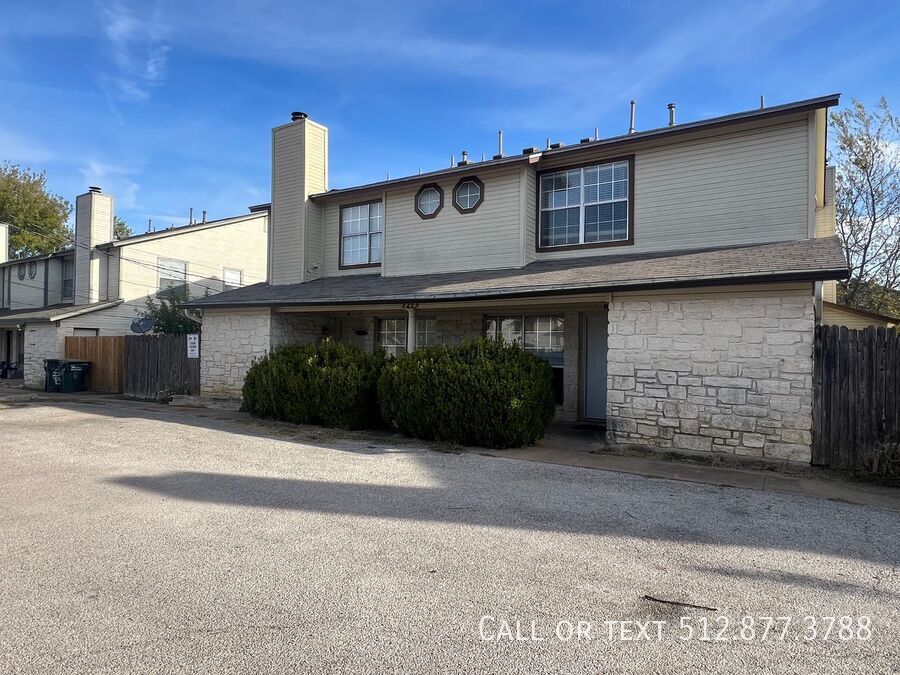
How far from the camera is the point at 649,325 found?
877cm

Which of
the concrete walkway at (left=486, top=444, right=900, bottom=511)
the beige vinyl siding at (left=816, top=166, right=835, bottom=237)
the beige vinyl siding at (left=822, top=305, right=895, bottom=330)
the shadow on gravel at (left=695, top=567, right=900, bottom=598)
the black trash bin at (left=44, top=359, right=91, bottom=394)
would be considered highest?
the beige vinyl siding at (left=816, top=166, right=835, bottom=237)

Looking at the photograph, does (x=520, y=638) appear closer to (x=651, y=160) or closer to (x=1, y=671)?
(x=1, y=671)

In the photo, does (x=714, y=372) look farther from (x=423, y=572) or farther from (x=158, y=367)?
(x=158, y=367)

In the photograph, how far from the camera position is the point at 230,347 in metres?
14.2

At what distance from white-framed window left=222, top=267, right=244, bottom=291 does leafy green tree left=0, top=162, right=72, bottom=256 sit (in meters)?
15.9

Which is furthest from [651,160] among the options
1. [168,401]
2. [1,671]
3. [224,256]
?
[224,256]

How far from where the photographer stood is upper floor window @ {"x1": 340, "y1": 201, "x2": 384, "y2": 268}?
1448cm

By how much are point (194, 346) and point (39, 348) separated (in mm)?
8454

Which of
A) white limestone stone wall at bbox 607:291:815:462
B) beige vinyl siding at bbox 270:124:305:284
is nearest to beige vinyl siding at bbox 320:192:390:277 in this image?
beige vinyl siding at bbox 270:124:305:284

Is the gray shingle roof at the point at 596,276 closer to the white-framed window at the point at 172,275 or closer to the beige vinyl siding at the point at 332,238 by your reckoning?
the beige vinyl siding at the point at 332,238

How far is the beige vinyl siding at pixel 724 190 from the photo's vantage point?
964cm

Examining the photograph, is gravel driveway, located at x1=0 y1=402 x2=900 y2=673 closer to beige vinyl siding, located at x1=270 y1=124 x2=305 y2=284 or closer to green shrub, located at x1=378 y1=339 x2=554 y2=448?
green shrub, located at x1=378 y1=339 x2=554 y2=448

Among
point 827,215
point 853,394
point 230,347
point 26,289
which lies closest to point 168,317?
point 230,347

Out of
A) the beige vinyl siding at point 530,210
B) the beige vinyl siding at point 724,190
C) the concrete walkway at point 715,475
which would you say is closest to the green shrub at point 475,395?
the concrete walkway at point 715,475
